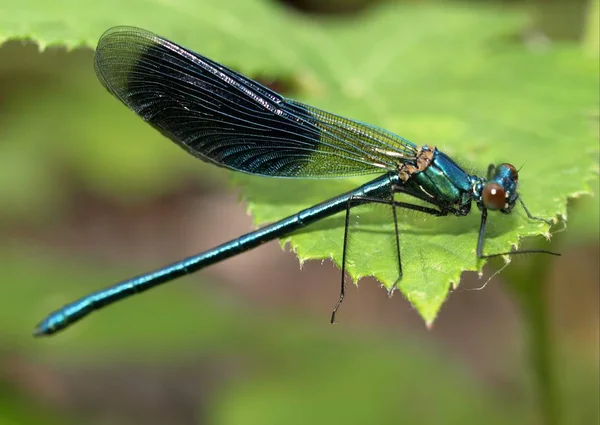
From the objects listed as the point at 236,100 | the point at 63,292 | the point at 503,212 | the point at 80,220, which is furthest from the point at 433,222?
the point at 80,220

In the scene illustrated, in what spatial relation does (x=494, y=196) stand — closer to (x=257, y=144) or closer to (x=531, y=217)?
(x=531, y=217)

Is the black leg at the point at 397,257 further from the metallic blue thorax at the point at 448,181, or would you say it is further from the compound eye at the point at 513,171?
the compound eye at the point at 513,171

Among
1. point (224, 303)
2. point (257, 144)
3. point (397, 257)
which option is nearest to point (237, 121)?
point (257, 144)

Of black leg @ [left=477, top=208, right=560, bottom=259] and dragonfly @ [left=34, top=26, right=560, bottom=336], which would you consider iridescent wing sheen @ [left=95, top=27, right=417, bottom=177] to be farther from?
black leg @ [left=477, top=208, right=560, bottom=259]

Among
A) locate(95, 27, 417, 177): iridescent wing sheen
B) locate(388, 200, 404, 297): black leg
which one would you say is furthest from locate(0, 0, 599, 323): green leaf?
locate(95, 27, 417, 177): iridescent wing sheen

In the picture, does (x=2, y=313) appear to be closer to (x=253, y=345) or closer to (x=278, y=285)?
(x=253, y=345)
